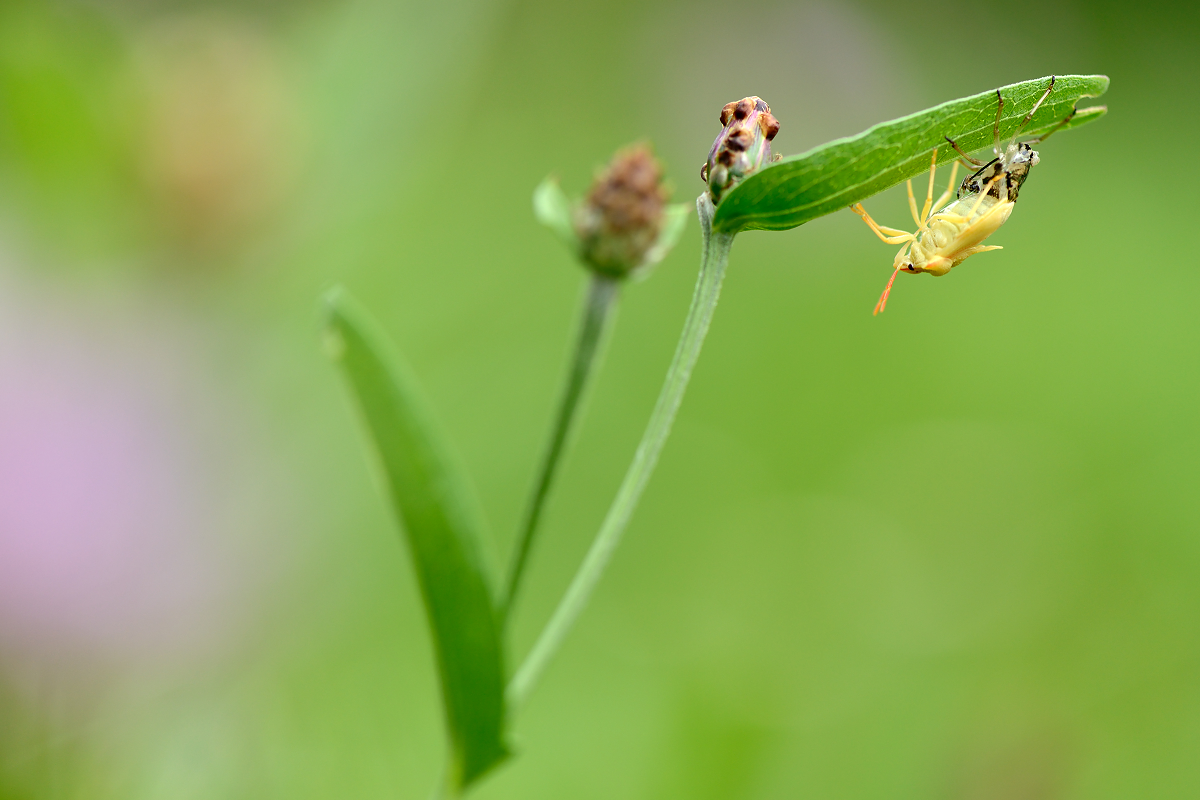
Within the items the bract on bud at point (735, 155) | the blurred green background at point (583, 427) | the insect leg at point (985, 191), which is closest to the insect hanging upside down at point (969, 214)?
the insect leg at point (985, 191)

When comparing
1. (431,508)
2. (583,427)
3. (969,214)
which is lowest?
(583,427)

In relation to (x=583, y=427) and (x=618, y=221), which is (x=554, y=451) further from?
(x=583, y=427)

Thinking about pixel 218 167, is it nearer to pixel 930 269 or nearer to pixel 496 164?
pixel 930 269

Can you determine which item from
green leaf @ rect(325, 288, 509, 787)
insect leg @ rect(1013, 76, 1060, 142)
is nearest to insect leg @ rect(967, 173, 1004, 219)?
insect leg @ rect(1013, 76, 1060, 142)

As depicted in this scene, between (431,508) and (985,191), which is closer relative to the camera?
(431,508)

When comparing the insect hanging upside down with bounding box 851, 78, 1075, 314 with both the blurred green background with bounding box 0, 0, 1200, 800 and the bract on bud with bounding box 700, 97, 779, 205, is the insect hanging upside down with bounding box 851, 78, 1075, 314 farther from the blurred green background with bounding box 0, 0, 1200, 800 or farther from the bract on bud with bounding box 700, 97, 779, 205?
the blurred green background with bounding box 0, 0, 1200, 800

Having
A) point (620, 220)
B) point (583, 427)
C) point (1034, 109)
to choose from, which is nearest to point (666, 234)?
point (620, 220)
